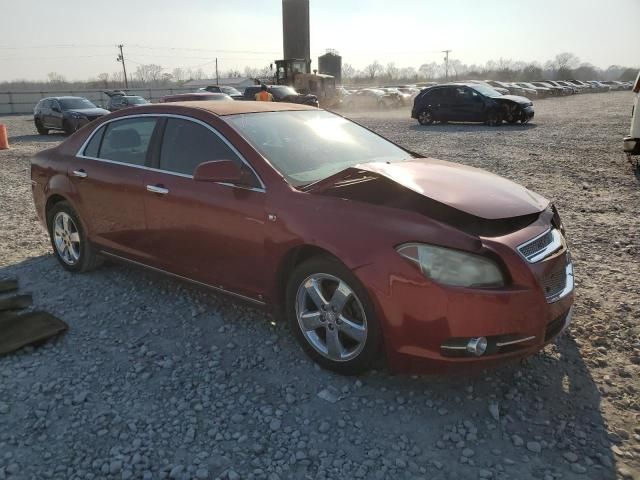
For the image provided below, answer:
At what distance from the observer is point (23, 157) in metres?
14.3

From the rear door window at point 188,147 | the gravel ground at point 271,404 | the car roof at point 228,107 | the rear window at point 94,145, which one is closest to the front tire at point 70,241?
the gravel ground at point 271,404

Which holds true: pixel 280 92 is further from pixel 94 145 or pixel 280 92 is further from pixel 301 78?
pixel 94 145

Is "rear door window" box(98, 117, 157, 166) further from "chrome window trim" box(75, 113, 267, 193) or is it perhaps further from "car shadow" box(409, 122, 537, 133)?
"car shadow" box(409, 122, 537, 133)

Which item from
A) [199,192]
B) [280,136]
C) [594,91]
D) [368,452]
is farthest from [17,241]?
[594,91]

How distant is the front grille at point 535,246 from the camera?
284 cm

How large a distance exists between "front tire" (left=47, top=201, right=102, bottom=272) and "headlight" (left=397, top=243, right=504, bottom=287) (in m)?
3.38

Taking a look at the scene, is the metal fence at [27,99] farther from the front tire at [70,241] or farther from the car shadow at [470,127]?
the front tire at [70,241]

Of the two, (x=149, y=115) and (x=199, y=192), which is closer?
(x=199, y=192)

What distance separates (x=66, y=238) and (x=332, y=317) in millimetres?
3219

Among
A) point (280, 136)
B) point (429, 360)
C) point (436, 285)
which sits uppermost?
point (280, 136)

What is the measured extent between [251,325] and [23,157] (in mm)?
13172

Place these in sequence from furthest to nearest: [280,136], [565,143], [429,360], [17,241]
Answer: [565,143] < [17,241] < [280,136] < [429,360]

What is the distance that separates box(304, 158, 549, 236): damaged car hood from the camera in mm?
2916

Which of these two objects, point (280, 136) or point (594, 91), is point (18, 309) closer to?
point (280, 136)
